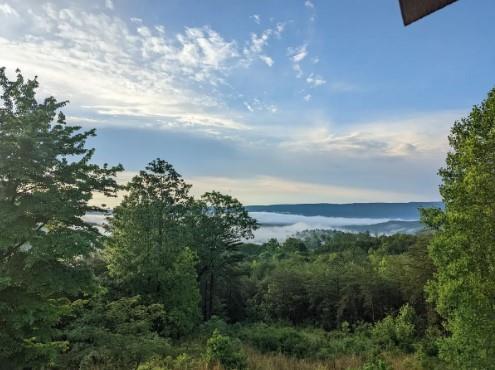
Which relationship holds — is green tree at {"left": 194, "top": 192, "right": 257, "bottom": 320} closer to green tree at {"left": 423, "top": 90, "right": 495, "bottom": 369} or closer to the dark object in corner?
green tree at {"left": 423, "top": 90, "right": 495, "bottom": 369}

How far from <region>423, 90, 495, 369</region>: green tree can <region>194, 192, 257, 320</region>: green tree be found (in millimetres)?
26841

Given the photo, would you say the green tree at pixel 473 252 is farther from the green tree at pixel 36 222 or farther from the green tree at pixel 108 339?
the green tree at pixel 36 222

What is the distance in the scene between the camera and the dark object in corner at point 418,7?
134 cm

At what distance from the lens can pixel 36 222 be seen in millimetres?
10148

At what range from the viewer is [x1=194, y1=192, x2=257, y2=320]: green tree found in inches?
1495

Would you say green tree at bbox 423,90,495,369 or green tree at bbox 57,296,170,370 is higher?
green tree at bbox 423,90,495,369

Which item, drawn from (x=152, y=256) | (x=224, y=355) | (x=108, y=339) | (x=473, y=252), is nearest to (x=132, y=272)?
(x=152, y=256)

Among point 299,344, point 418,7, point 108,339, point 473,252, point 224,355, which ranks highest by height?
point 418,7

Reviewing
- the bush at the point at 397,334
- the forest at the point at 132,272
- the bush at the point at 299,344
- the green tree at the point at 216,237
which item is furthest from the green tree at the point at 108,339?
the green tree at the point at 216,237

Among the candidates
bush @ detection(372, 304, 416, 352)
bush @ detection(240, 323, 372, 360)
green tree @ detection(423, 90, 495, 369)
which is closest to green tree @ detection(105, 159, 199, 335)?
bush @ detection(240, 323, 372, 360)

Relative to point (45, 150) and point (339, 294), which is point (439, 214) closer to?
point (45, 150)

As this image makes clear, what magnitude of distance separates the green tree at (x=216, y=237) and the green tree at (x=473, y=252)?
88.1 feet

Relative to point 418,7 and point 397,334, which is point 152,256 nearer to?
point 397,334

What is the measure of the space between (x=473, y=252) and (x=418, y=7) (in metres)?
12.2
